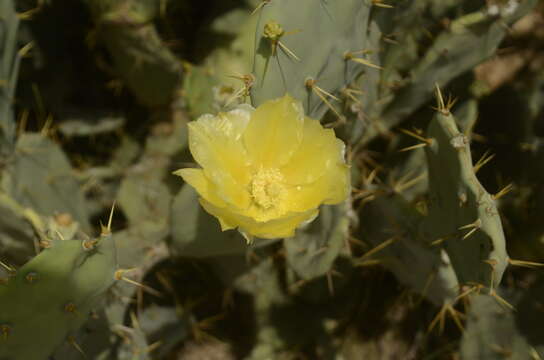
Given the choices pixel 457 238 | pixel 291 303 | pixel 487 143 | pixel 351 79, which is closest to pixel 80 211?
pixel 291 303

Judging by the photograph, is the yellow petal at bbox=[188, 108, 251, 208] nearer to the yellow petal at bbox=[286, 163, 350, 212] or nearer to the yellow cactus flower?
the yellow cactus flower

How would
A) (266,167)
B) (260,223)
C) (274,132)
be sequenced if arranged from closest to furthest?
(260,223) < (274,132) < (266,167)

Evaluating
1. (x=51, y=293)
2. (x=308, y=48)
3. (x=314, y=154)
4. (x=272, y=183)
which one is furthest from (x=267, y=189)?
(x=51, y=293)

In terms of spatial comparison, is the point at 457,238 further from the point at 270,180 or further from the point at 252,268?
the point at 252,268

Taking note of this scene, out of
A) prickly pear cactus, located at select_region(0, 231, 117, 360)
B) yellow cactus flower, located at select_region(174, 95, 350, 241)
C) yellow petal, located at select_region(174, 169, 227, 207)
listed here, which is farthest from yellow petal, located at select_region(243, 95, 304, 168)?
prickly pear cactus, located at select_region(0, 231, 117, 360)

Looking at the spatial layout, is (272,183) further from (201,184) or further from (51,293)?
(51,293)

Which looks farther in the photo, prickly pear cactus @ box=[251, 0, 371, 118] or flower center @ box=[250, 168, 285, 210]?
flower center @ box=[250, 168, 285, 210]
